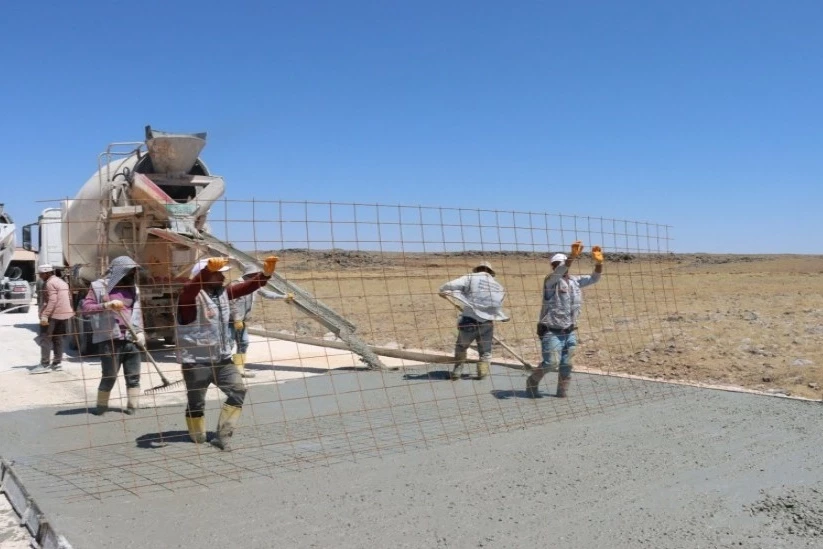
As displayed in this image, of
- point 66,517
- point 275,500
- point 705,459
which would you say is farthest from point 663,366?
point 66,517

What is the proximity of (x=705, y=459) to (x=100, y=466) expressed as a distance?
13.4 feet

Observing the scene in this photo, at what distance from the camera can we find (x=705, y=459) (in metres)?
5.32

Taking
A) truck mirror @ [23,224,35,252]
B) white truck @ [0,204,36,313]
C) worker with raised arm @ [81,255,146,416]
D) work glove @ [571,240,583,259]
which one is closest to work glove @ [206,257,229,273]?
worker with raised arm @ [81,255,146,416]

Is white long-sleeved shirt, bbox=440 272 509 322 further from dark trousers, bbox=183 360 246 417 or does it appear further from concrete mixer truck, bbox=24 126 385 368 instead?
dark trousers, bbox=183 360 246 417

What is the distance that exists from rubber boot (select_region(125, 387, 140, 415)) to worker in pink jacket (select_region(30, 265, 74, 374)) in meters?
2.59

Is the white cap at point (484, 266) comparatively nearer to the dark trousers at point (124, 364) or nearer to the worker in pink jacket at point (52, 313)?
the dark trousers at point (124, 364)

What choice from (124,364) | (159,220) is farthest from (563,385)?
(159,220)

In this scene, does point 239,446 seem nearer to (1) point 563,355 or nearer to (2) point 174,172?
(1) point 563,355

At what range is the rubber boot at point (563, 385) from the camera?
7562 mm

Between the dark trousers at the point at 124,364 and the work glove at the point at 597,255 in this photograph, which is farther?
the work glove at the point at 597,255

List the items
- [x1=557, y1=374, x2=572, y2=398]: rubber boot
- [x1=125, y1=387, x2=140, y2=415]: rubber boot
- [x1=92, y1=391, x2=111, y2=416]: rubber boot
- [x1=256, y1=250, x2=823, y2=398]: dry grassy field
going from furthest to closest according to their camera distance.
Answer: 1. [x1=256, y1=250, x2=823, y2=398]: dry grassy field
2. [x1=557, y1=374, x2=572, y2=398]: rubber boot
3. [x1=125, y1=387, x2=140, y2=415]: rubber boot
4. [x1=92, y1=391, x2=111, y2=416]: rubber boot

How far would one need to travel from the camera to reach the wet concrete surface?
13.1 feet

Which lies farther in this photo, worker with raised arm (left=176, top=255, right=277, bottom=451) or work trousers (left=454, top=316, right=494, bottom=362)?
work trousers (left=454, top=316, right=494, bottom=362)

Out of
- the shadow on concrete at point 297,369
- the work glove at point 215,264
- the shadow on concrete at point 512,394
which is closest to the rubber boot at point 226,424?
the work glove at point 215,264
